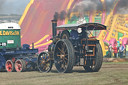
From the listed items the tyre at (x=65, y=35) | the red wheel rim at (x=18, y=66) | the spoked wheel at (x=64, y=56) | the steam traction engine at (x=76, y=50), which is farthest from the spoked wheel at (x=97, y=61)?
the red wheel rim at (x=18, y=66)

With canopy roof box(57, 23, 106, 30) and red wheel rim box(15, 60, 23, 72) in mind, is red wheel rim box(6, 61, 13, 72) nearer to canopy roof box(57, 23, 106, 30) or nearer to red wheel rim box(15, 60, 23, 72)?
red wheel rim box(15, 60, 23, 72)

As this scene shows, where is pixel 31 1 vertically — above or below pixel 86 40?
above

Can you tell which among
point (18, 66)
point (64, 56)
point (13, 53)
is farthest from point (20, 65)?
point (64, 56)

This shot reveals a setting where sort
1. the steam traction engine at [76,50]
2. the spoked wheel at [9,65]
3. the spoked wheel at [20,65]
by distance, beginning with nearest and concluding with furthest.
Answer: the steam traction engine at [76,50]
the spoked wheel at [20,65]
the spoked wheel at [9,65]

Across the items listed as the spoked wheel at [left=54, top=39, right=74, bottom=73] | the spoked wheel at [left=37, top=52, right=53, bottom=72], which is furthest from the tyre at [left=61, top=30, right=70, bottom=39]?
the spoked wheel at [left=37, top=52, right=53, bottom=72]

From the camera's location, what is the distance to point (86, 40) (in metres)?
20.6

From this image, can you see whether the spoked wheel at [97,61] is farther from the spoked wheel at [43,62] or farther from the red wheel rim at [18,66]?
the red wheel rim at [18,66]

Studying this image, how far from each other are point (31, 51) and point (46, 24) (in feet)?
89.6

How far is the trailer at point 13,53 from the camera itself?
76.4ft

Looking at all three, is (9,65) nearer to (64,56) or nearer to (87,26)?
(64,56)

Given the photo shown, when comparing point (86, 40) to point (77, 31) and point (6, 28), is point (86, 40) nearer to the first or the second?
point (77, 31)

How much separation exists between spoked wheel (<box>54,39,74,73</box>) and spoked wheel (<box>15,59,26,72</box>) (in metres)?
2.82

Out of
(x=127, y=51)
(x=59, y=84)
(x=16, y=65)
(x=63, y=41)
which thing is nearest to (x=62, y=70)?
(x=63, y=41)

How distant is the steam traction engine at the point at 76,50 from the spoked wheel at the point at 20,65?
210 cm
